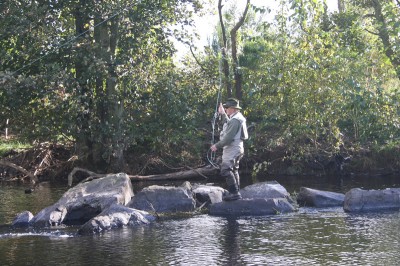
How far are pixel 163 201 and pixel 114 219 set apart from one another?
5.81 ft

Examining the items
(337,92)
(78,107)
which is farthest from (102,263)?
(337,92)

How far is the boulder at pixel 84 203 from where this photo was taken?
429 inches

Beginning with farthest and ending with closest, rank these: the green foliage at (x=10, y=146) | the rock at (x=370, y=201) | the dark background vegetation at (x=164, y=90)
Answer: the green foliage at (x=10, y=146), the dark background vegetation at (x=164, y=90), the rock at (x=370, y=201)

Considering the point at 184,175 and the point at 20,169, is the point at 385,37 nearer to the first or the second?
the point at 184,175

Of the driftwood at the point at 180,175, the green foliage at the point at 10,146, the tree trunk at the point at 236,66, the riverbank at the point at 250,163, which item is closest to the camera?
the driftwood at the point at 180,175

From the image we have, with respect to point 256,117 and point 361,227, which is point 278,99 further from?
point 361,227

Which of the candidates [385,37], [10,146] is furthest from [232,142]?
[10,146]

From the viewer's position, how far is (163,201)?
466 inches

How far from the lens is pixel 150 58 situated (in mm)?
16750

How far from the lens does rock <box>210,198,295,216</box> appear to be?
1123 centimetres

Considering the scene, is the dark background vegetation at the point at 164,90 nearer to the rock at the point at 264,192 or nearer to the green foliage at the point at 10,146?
the green foliage at the point at 10,146

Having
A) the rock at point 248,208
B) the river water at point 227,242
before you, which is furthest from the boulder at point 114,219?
the rock at point 248,208

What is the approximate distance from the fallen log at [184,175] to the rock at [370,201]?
717cm

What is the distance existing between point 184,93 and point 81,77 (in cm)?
273
